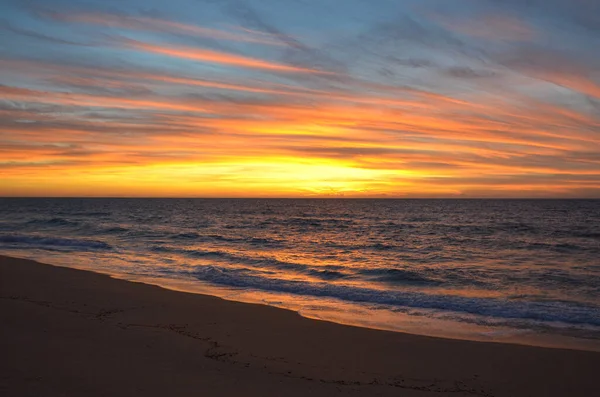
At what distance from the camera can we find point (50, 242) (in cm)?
3162

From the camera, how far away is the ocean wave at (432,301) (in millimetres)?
12549

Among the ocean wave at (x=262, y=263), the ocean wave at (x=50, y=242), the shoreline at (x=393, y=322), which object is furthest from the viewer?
the ocean wave at (x=50, y=242)

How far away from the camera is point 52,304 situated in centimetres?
1165

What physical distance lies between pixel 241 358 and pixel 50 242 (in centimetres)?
2870

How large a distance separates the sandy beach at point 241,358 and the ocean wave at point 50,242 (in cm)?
1904

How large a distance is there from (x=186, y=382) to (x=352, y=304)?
821 centimetres

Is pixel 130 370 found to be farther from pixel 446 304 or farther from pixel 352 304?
pixel 446 304

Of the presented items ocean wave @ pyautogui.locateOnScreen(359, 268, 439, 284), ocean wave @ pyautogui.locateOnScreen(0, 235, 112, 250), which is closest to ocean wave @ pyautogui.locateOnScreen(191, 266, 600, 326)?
ocean wave @ pyautogui.locateOnScreen(359, 268, 439, 284)

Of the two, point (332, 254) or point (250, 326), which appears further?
point (332, 254)

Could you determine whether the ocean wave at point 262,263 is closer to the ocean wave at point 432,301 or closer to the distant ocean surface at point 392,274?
the distant ocean surface at point 392,274

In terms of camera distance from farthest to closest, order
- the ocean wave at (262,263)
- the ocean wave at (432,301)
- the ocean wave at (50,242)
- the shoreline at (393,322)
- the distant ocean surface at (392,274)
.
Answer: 1. the ocean wave at (50,242)
2. the ocean wave at (262,263)
3. the ocean wave at (432,301)
4. the distant ocean surface at (392,274)
5. the shoreline at (393,322)

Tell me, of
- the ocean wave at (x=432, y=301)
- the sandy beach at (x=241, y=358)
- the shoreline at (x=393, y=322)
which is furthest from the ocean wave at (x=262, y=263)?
the sandy beach at (x=241, y=358)

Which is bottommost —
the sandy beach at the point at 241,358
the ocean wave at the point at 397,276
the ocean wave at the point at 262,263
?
the ocean wave at the point at 262,263

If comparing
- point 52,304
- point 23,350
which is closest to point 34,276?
point 52,304
